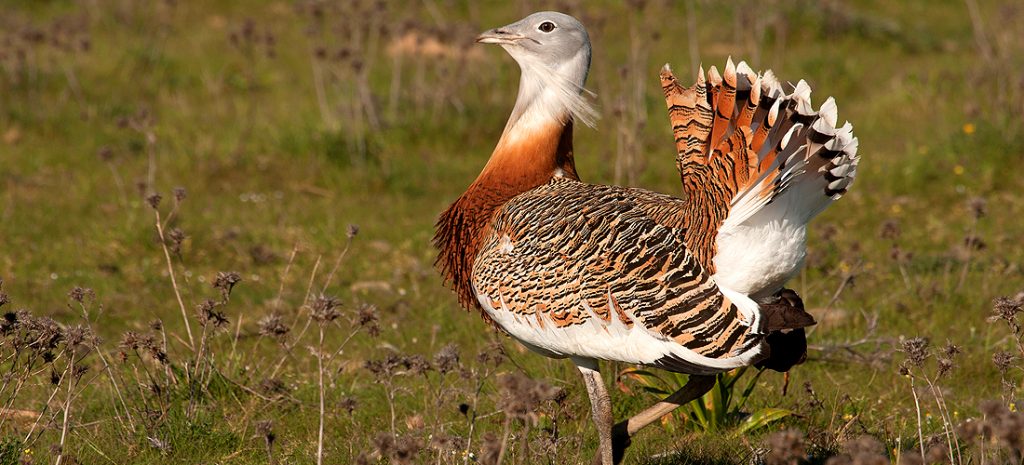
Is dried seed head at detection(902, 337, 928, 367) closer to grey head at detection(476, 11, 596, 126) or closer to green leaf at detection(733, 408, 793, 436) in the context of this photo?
green leaf at detection(733, 408, 793, 436)

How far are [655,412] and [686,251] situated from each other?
24.9 inches

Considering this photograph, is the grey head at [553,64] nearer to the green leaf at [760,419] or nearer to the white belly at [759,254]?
the white belly at [759,254]

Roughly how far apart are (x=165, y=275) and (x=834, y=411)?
3.71 metres

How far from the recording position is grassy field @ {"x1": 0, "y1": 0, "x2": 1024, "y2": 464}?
13.7 feet

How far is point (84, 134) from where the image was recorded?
28.2 feet

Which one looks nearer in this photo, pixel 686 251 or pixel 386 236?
pixel 686 251

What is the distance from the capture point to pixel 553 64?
4.57 m

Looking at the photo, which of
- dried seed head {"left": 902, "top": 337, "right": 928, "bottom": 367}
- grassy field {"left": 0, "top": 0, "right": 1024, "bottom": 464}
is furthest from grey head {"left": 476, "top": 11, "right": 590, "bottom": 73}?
dried seed head {"left": 902, "top": 337, "right": 928, "bottom": 367}

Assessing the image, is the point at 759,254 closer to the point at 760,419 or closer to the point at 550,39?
the point at 760,419

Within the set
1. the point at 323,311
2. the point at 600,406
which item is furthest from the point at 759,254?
the point at 323,311

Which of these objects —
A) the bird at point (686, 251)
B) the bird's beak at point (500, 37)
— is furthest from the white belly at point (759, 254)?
the bird's beak at point (500, 37)

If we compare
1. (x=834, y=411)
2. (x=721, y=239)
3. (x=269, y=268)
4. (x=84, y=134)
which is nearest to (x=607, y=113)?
(x=269, y=268)

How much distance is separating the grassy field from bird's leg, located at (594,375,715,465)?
0.16 m

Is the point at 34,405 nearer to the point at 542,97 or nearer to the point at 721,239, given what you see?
the point at 542,97
